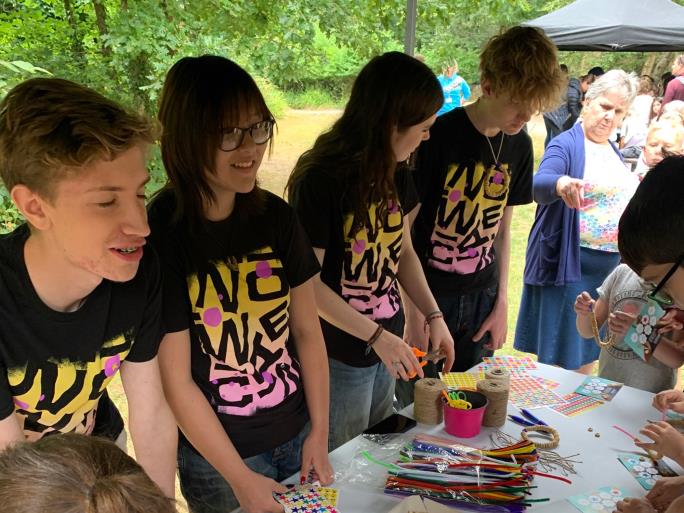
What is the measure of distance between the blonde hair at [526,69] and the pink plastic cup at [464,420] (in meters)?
1.01

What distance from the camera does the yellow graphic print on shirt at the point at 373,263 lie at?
174 cm

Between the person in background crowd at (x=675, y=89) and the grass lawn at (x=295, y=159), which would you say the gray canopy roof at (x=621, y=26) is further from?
the grass lawn at (x=295, y=159)

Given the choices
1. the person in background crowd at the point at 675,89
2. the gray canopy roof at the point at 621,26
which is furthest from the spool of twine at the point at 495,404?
the person in background crowd at the point at 675,89

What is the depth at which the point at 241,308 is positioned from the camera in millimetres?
1335

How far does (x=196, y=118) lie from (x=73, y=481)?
2.78 feet

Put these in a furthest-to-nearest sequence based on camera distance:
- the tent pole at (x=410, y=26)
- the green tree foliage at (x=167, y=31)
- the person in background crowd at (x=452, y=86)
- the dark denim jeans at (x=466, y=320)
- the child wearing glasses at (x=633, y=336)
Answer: the person in background crowd at (x=452, y=86), the green tree foliage at (x=167, y=31), the tent pole at (x=410, y=26), the dark denim jeans at (x=466, y=320), the child wearing glasses at (x=633, y=336)

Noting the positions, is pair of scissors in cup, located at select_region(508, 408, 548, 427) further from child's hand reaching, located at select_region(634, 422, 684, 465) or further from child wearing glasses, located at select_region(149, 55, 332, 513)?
child wearing glasses, located at select_region(149, 55, 332, 513)

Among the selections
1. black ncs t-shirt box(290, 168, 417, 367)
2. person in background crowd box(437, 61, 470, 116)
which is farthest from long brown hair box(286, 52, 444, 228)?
person in background crowd box(437, 61, 470, 116)

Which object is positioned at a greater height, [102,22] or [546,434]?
[102,22]

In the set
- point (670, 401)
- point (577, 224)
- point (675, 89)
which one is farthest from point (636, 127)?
point (670, 401)

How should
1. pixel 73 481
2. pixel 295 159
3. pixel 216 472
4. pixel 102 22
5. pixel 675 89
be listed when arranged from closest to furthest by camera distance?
pixel 73 481 < pixel 216 472 < pixel 102 22 < pixel 675 89 < pixel 295 159

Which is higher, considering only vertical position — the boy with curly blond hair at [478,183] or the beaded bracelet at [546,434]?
the boy with curly blond hair at [478,183]

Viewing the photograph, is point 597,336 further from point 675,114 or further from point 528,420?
point 675,114

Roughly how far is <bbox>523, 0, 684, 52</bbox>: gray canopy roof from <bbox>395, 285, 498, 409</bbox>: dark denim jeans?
3.84 meters
